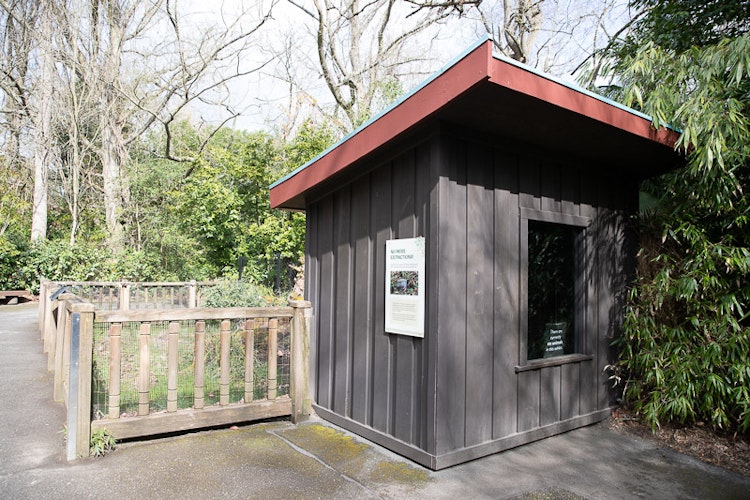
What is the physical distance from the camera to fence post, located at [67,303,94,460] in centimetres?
337

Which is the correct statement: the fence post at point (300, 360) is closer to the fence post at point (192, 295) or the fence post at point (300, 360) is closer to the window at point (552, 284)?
the window at point (552, 284)

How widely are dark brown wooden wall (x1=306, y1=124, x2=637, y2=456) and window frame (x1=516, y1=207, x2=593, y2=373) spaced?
0.10 feet

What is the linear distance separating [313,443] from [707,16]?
6.06 meters

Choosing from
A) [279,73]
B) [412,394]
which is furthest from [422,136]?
[279,73]

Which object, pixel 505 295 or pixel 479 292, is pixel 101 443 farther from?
pixel 505 295

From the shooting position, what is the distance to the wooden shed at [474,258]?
3.38m

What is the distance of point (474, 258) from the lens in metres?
3.64

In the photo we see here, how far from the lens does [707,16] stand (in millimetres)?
5398

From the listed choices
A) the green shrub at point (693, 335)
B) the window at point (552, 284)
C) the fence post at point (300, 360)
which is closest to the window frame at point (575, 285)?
the window at point (552, 284)

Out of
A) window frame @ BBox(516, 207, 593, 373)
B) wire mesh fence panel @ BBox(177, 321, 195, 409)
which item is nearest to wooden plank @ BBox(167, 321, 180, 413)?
wire mesh fence panel @ BBox(177, 321, 195, 409)

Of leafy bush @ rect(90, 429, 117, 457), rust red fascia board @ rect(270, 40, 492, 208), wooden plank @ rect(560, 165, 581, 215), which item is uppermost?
rust red fascia board @ rect(270, 40, 492, 208)

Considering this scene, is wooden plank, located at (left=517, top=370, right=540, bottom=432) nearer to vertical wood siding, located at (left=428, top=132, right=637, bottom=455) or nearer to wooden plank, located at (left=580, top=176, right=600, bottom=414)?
vertical wood siding, located at (left=428, top=132, right=637, bottom=455)

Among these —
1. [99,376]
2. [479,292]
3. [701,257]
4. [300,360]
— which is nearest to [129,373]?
[99,376]

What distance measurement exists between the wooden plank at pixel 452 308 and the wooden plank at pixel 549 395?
3.08ft
